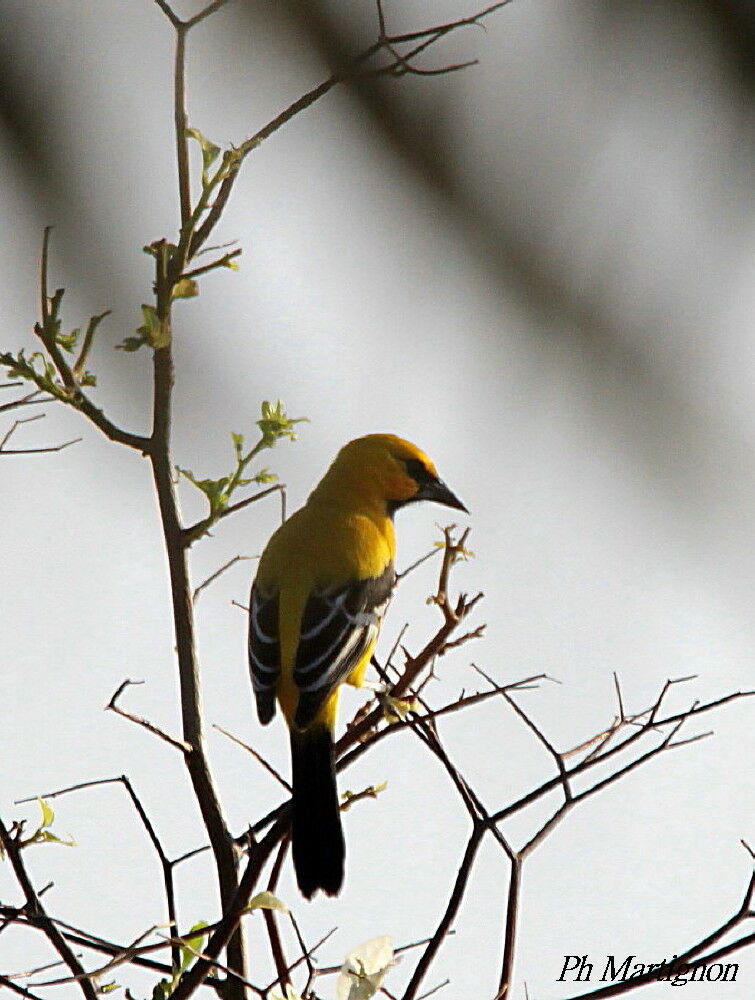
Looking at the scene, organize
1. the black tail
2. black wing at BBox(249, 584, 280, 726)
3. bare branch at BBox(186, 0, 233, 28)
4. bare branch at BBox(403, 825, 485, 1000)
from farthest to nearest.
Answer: black wing at BBox(249, 584, 280, 726)
the black tail
bare branch at BBox(403, 825, 485, 1000)
bare branch at BBox(186, 0, 233, 28)

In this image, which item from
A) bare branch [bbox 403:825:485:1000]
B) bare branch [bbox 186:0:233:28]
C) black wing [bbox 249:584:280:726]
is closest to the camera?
bare branch [bbox 186:0:233:28]

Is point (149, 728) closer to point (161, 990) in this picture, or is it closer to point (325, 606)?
point (161, 990)

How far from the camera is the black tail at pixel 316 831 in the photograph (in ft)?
5.96

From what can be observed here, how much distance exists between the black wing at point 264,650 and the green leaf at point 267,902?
0.99 m

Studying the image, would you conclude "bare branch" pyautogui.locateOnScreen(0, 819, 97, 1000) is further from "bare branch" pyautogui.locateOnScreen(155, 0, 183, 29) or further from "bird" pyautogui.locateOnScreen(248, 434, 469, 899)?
"bare branch" pyautogui.locateOnScreen(155, 0, 183, 29)

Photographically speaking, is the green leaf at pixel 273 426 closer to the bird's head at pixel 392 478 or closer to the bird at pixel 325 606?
the bird at pixel 325 606

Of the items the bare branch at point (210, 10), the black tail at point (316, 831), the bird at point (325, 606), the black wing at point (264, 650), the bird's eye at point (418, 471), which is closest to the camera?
the bare branch at point (210, 10)

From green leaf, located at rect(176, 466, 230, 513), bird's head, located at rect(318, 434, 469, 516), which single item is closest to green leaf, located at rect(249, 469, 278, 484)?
green leaf, located at rect(176, 466, 230, 513)

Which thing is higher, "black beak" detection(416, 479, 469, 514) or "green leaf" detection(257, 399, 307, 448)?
"black beak" detection(416, 479, 469, 514)

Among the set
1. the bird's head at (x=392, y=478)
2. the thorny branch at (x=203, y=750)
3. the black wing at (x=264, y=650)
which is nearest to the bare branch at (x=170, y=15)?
the thorny branch at (x=203, y=750)

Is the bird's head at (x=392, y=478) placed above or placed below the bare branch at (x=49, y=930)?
above

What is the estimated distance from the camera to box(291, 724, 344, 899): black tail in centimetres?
182

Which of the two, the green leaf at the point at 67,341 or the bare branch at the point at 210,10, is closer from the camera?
the bare branch at the point at 210,10

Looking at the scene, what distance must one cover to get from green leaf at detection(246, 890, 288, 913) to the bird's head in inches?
70.4
